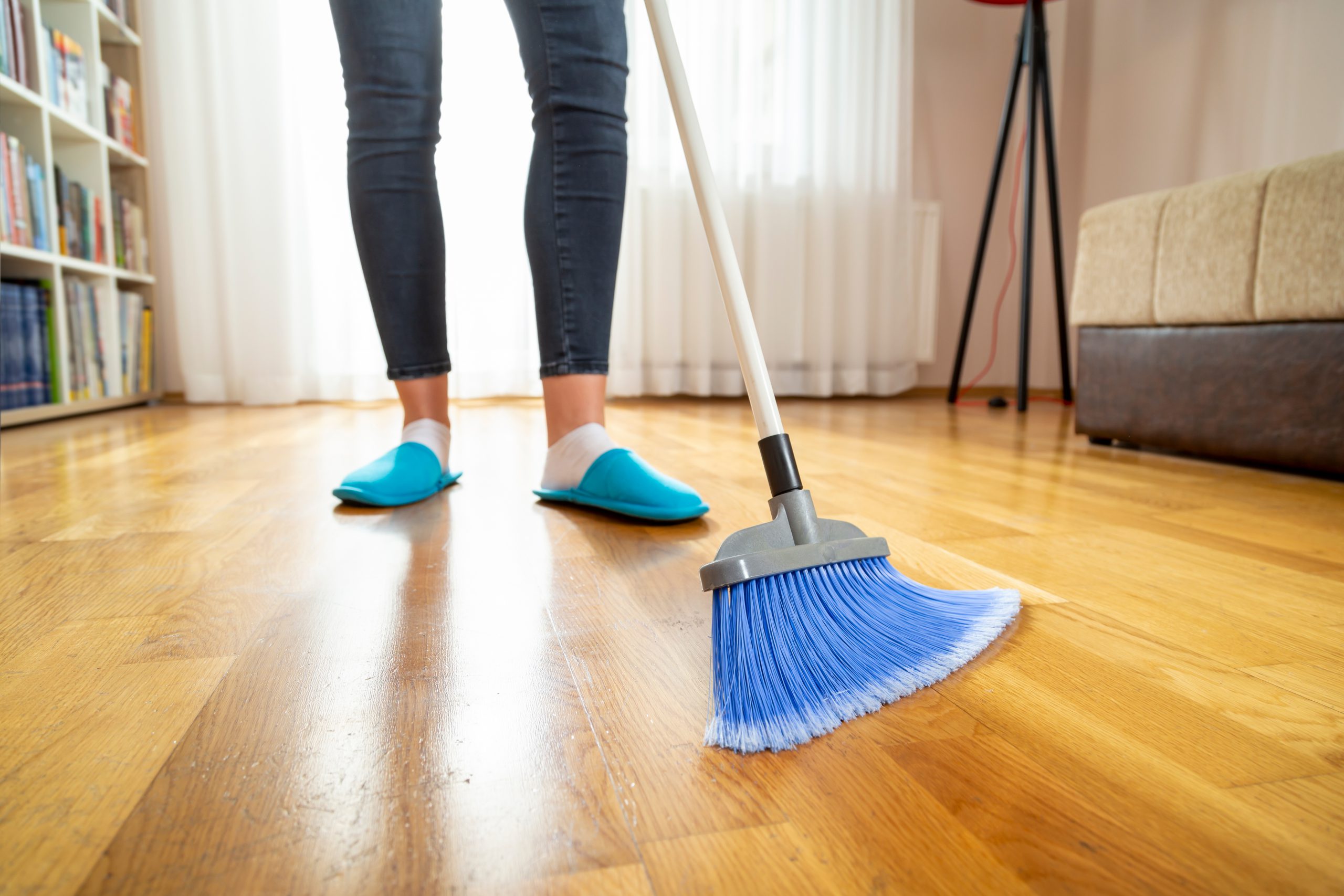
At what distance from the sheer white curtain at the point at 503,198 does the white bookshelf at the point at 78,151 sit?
7 cm

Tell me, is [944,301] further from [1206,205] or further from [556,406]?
[556,406]

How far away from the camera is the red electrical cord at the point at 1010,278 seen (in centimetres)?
291

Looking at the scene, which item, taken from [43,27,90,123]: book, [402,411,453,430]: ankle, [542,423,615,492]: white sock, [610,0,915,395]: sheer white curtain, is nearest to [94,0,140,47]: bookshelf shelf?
[43,27,90,123]: book

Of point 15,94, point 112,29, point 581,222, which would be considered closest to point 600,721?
point 581,222

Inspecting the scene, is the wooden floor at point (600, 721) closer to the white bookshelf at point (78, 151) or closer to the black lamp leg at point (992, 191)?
the white bookshelf at point (78, 151)

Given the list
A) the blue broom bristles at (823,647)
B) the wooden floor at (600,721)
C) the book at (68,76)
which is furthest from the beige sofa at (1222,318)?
the book at (68,76)

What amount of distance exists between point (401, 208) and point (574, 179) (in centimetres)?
23

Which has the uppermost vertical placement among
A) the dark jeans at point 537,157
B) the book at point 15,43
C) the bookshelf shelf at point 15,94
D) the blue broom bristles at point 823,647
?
the book at point 15,43

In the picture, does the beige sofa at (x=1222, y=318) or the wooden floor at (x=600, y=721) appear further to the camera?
the beige sofa at (x=1222, y=318)

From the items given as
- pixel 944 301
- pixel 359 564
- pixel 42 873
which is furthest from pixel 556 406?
pixel 944 301

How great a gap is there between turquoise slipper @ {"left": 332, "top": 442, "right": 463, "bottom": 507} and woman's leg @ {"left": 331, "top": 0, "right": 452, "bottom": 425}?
0.07m

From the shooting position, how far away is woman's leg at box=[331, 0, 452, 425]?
905mm

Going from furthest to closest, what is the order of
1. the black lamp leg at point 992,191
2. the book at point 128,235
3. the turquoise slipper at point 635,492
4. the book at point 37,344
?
the black lamp leg at point 992,191, the book at point 128,235, the book at point 37,344, the turquoise slipper at point 635,492

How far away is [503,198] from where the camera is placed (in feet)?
8.16
